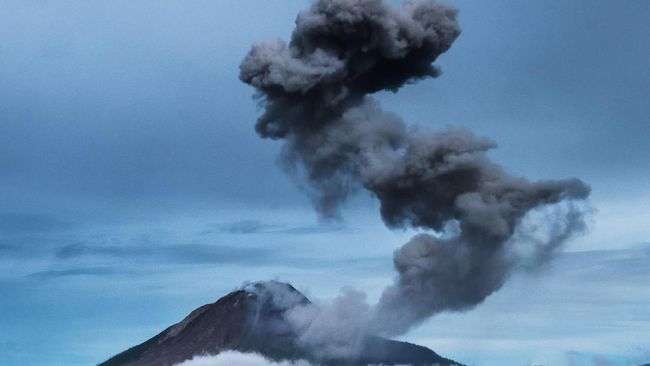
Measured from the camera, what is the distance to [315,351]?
618 ft

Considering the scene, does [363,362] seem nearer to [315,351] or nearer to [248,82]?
[315,351]

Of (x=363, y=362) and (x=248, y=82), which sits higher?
(x=248, y=82)

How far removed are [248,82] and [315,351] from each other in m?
94.1

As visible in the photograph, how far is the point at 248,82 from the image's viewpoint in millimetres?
102625

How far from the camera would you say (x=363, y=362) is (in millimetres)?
192625

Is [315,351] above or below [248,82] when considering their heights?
below

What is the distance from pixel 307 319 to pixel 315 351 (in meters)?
12.2

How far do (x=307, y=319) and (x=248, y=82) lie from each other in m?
103

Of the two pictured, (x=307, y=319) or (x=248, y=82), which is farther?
(x=307, y=319)

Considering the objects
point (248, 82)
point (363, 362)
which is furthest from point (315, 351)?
point (248, 82)

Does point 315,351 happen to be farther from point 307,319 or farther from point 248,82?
point 248,82

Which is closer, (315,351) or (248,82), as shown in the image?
(248,82)

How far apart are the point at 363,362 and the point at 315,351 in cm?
988
